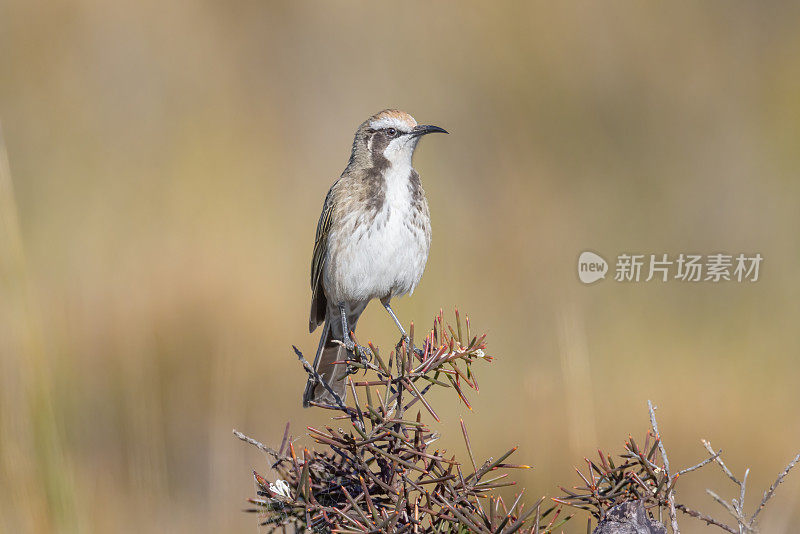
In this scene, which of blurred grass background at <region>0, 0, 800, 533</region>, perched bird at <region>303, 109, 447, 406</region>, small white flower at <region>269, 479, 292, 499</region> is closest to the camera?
small white flower at <region>269, 479, 292, 499</region>

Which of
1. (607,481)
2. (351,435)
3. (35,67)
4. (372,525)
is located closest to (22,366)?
(351,435)

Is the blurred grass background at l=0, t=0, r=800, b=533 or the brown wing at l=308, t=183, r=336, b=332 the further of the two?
the blurred grass background at l=0, t=0, r=800, b=533

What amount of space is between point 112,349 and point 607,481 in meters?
4.76

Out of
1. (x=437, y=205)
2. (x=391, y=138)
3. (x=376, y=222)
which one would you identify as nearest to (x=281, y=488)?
(x=376, y=222)

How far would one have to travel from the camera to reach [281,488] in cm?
198

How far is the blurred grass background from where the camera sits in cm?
551

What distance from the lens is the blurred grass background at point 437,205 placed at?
217 inches

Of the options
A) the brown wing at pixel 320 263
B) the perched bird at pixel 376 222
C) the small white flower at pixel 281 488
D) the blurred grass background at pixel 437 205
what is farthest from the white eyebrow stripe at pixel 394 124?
the small white flower at pixel 281 488

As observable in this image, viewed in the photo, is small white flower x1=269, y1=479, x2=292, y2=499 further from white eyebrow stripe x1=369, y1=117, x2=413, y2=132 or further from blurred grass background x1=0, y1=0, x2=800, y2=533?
white eyebrow stripe x1=369, y1=117, x2=413, y2=132

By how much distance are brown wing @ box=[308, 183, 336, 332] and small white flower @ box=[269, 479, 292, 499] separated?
2526 millimetres

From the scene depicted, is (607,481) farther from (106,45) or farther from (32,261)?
(106,45)

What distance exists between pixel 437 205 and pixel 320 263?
2.59 meters

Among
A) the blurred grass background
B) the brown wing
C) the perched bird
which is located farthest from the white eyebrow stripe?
the blurred grass background

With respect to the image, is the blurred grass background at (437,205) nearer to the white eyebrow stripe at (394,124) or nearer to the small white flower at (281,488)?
the white eyebrow stripe at (394,124)
